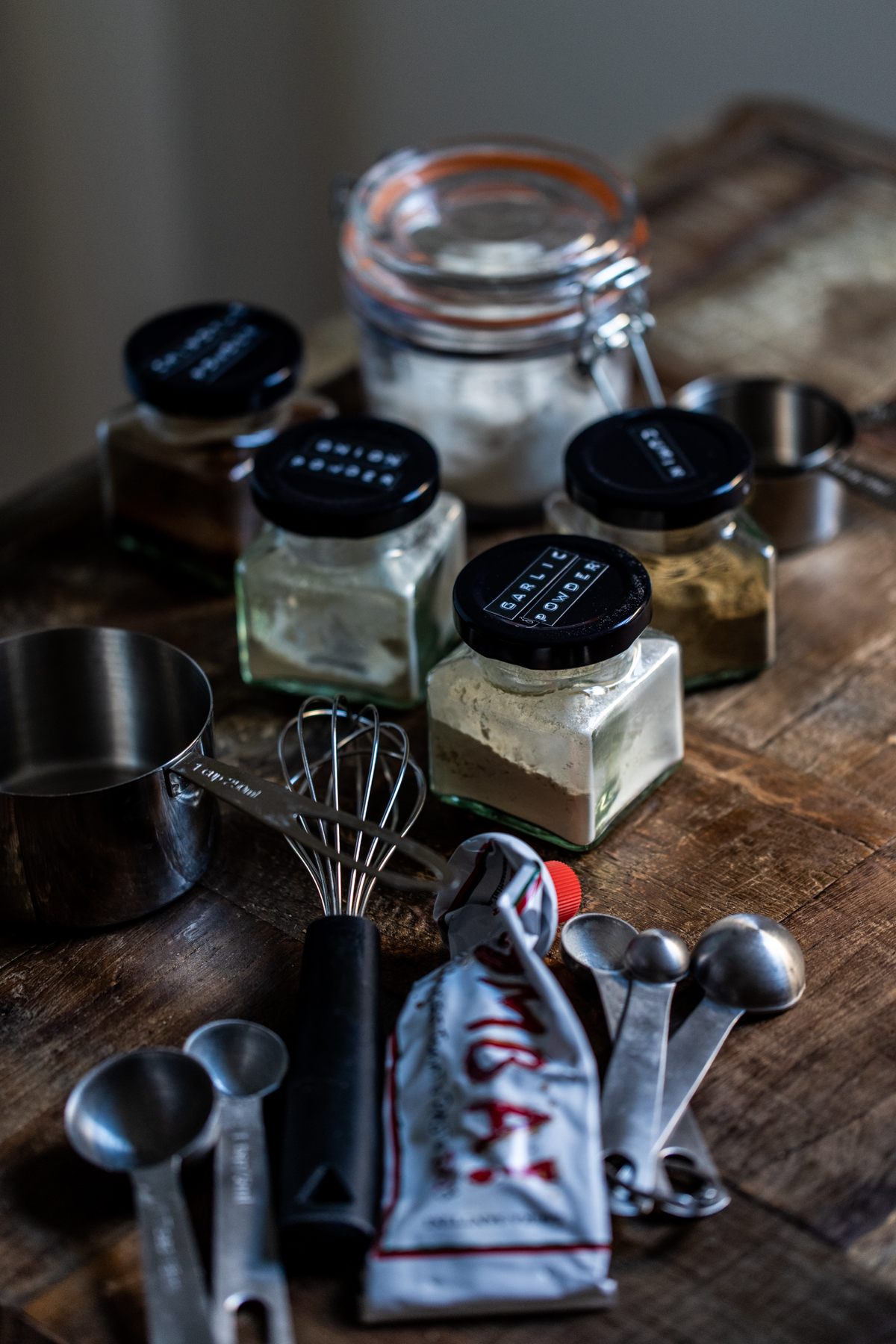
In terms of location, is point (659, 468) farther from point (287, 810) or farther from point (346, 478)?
point (287, 810)

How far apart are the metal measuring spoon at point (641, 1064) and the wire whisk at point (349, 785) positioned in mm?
116

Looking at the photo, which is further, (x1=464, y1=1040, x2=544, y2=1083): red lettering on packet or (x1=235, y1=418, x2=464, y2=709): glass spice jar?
(x1=235, y1=418, x2=464, y2=709): glass spice jar

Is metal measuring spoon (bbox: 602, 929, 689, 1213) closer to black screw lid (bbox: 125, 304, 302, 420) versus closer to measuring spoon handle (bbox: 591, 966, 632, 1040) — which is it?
measuring spoon handle (bbox: 591, 966, 632, 1040)

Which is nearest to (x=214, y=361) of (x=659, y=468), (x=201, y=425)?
(x=201, y=425)

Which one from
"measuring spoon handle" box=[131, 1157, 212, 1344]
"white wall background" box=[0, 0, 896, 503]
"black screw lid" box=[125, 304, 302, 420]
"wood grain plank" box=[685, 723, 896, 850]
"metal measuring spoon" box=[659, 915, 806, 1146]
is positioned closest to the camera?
"measuring spoon handle" box=[131, 1157, 212, 1344]

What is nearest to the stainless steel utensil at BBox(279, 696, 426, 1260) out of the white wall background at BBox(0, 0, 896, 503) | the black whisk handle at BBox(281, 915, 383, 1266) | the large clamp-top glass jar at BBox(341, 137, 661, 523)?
the black whisk handle at BBox(281, 915, 383, 1266)

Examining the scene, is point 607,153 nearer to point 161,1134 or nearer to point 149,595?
point 149,595

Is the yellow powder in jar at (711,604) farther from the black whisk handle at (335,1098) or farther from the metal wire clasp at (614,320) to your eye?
the black whisk handle at (335,1098)

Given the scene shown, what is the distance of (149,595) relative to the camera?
862 mm

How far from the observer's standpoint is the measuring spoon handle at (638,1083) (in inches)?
20.2

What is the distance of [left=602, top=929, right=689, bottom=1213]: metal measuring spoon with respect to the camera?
0.51 meters

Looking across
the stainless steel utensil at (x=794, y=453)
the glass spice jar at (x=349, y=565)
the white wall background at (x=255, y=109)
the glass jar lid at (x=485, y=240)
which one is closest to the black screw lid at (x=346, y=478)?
the glass spice jar at (x=349, y=565)

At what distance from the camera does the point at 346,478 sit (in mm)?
718

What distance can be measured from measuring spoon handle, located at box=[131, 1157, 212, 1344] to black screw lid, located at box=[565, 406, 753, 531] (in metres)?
0.36
